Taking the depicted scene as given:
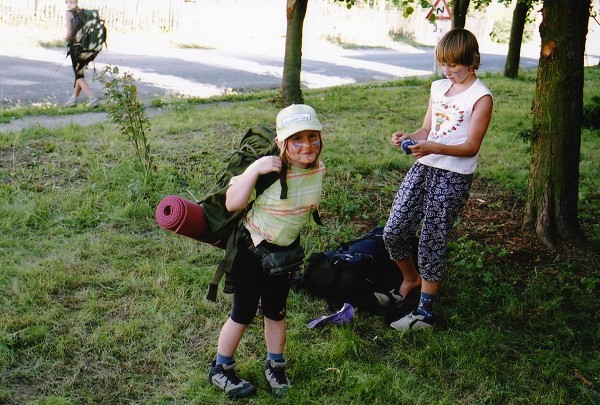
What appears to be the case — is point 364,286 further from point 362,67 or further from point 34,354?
point 362,67

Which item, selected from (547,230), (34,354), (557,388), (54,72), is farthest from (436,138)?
(54,72)

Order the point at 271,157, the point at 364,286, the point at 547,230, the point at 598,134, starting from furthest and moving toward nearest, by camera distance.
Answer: the point at 598,134 < the point at 547,230 < the point at 364,286 < the point at 271,157

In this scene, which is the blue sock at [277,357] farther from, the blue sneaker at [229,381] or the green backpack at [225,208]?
the green backpack at [225,208]

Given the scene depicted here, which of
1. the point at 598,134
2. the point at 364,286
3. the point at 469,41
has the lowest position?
the point at 364,286

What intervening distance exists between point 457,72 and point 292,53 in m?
6.33

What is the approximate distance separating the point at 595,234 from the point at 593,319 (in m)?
1.56

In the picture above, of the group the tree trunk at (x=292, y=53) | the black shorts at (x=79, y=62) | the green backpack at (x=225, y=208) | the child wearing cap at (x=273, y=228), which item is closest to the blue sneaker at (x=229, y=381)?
the child wearing cap at (x=273, y=228)

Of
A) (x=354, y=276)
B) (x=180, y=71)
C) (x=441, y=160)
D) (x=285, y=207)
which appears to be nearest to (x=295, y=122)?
(x=285, y=207)

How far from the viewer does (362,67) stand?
18.3 metres

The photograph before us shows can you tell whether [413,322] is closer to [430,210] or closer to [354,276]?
[354,276]

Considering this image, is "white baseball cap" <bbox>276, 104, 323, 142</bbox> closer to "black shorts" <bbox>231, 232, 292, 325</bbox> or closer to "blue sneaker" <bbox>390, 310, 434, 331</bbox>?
"black shorts" <bbox>231, 232, 292, 325</bbox>

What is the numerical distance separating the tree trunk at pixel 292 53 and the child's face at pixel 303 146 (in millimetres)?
6780

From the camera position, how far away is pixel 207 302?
3938 mm

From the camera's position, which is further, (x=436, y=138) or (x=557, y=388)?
(x=436, y=138)
